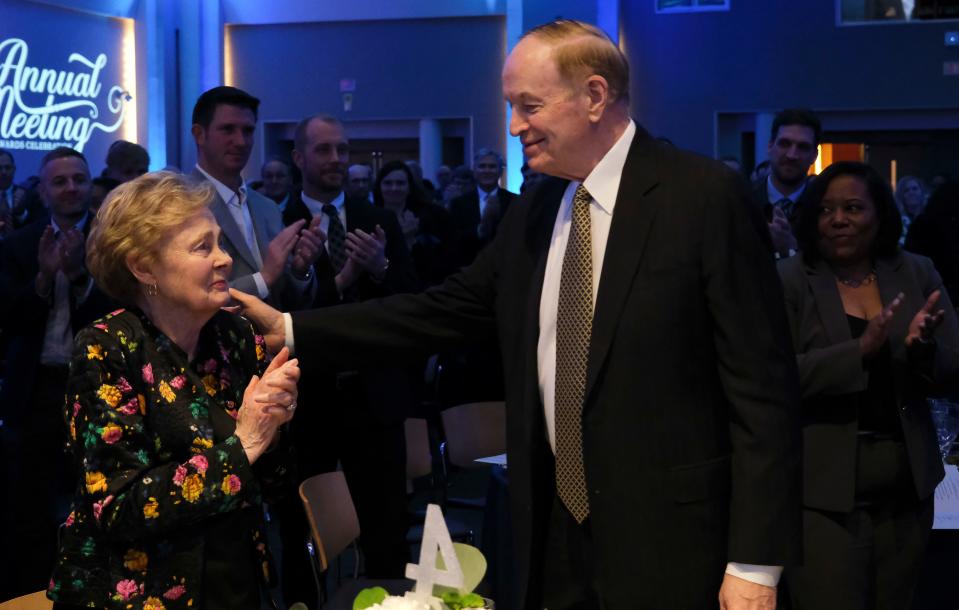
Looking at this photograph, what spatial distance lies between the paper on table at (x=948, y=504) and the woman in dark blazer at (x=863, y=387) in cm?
28

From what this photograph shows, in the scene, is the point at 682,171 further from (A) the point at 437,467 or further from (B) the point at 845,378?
(A) the point at 437,467

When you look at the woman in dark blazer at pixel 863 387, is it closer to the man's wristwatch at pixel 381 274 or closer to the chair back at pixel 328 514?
the chair back at pixel 328 514

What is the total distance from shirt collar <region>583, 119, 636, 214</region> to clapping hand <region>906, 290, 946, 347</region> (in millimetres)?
1259

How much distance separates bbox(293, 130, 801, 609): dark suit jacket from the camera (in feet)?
7.16

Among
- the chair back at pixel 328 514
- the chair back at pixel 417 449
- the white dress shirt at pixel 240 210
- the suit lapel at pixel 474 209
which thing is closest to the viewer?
the chair back at pixel 328 514

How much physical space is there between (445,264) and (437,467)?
7.16ft

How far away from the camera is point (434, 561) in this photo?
1.78 m

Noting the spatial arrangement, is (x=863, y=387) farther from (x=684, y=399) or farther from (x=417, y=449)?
(x=417, y=449)

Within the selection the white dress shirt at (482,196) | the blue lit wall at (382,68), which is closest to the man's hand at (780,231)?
the white dress shirt at (482,196)

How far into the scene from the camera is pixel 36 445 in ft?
15.7

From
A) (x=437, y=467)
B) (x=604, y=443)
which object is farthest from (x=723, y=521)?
(x=437, y=467)

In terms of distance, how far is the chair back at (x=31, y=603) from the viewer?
2.55 meters

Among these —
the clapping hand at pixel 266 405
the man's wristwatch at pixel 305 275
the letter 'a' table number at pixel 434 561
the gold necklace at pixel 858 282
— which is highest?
the man's wristwatch at pixel 305 275

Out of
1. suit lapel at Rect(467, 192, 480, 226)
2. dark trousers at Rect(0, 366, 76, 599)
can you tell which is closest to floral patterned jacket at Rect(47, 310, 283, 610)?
dark trousers at Rect(0, 366, 76, 599)
